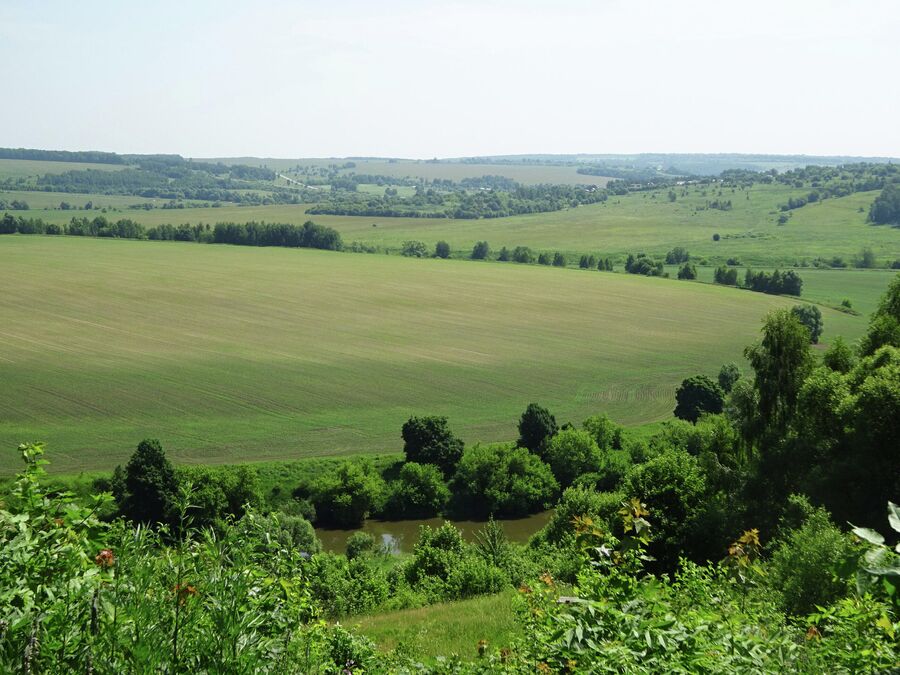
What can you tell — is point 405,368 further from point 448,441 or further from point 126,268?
point 126,268

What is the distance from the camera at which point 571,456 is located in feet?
187

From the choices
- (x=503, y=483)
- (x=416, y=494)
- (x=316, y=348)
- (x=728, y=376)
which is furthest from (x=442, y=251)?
(x=416, y=494)

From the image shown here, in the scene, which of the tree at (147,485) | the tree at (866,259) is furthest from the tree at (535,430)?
the tree at (866,259)

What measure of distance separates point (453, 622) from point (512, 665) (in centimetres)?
1018

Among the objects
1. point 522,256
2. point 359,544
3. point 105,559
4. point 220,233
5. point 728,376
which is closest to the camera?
point 105,559

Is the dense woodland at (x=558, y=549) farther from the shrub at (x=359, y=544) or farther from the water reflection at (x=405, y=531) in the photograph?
the water reflection at (x=405, y=531)

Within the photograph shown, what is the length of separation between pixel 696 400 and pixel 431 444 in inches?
930

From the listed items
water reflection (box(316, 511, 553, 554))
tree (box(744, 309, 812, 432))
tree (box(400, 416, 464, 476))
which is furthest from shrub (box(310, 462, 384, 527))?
tree (box(744, 309, 812, 432))

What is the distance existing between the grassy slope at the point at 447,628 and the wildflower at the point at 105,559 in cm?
740

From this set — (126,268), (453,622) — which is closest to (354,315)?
(126,268)

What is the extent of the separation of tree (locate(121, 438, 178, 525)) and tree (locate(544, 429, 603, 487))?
24.9 meters

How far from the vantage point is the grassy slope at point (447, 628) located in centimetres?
1599

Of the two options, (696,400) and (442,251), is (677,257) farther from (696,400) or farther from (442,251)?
(696,400)

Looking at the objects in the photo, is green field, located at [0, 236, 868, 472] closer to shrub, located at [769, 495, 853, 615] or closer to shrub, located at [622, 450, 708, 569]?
shrub, located at [622, 450, 708, 569]
